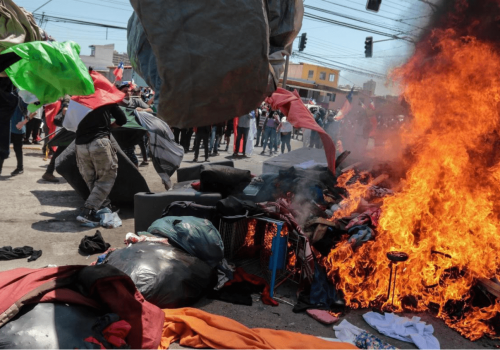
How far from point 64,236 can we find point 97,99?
2086 millimetres

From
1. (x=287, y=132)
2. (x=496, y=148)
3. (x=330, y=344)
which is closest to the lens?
(x=330, y=344)

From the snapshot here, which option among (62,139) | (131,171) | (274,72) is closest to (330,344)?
(274,72)

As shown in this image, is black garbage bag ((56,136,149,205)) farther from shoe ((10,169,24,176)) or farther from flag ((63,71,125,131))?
shoe ((10,169,24,176))

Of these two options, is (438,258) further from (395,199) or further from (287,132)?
(287,132)

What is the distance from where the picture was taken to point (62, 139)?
799 centimetres

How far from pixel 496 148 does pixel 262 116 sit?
15.1 m

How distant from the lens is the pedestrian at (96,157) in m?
6.23

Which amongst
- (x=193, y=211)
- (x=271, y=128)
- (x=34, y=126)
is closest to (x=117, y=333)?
(x=193, y=211)

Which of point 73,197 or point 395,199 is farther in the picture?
point 73,197

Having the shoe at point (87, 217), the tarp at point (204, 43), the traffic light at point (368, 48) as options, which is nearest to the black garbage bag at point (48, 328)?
the tarp at point (204, 43)

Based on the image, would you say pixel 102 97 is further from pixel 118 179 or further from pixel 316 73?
pixel 316 73

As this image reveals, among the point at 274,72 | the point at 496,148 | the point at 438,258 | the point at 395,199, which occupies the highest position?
the point at 274,72

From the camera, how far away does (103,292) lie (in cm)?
311

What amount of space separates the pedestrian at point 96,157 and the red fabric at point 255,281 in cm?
285
